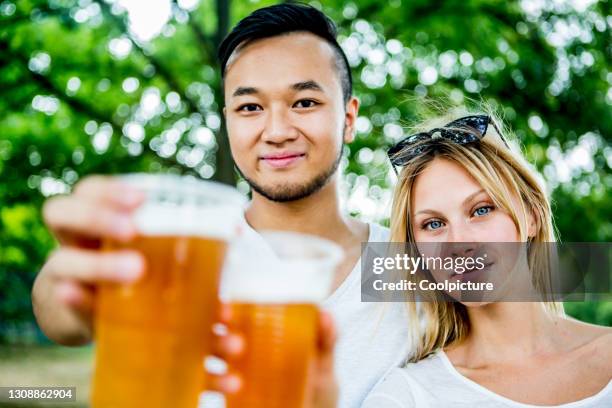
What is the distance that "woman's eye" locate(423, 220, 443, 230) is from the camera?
2479 millimetres

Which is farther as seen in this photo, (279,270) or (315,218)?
(315,218)

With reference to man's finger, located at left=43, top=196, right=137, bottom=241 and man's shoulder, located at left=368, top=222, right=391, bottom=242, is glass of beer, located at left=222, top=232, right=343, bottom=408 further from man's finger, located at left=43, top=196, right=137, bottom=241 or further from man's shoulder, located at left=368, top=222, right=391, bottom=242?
man's shoulder, located at left=368, top=222, right=391, bottom=242

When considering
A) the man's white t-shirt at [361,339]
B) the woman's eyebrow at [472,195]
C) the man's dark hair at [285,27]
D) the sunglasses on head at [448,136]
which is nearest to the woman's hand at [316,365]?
the man's white t-shirt at [361,339]

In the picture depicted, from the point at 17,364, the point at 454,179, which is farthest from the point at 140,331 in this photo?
the point at 17,364

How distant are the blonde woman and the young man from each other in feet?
0.61

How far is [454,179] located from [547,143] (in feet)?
14.4

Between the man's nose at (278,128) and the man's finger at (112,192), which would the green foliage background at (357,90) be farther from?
the man's finger at (112,192)

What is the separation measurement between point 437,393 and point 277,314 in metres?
1.58

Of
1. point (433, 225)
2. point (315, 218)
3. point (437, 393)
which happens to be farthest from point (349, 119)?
point (437, 393)

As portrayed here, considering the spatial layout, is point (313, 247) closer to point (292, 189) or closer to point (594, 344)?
point (292, 189)

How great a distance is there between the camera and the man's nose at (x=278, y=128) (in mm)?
→ 2613

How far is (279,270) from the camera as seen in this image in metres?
0.98

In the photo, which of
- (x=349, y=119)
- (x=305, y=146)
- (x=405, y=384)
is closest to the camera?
(x=405, y=384)

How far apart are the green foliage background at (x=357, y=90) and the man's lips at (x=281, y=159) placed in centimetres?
303
